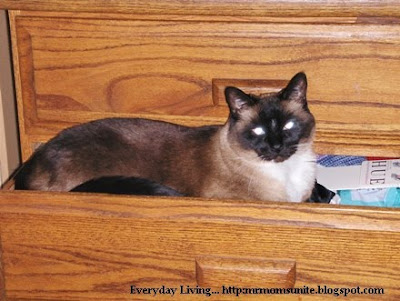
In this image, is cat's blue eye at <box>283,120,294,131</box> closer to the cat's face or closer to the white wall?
the cat's face

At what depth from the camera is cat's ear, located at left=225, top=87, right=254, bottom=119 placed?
99 cm

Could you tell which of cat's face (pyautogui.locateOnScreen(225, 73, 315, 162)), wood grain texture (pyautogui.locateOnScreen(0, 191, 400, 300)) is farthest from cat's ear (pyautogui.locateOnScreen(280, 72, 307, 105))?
wood grain texture (pyautogui.locateOnScreen(0, 191, 400, 300))

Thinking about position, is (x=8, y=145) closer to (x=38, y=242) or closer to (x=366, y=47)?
(x=38, y=242)

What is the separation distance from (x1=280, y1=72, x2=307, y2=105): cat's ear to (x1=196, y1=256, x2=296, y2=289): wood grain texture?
10.5 inches

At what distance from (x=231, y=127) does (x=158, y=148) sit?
0.13m

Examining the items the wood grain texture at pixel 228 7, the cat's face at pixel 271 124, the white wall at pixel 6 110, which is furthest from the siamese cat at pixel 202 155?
the white wall at pixel 6 110

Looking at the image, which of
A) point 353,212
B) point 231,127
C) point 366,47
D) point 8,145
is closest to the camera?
point 353,212

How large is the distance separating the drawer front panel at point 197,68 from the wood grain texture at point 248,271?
0.28 m

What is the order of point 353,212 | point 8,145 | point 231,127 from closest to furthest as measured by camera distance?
point 353,212, point 231,127, point 8,145

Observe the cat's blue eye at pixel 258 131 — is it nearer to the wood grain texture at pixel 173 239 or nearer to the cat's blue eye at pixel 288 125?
the cat's blue eye at pixel 288 125

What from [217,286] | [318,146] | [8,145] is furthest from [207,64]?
[8,145]

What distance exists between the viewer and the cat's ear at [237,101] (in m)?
0.99

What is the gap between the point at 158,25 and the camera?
3.26ft

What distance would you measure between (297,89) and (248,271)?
0.94 feet
